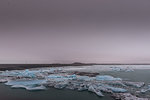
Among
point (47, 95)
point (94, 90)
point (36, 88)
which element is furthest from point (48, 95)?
point (94, 90)

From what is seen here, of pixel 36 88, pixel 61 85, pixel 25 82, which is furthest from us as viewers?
pixel 25 82

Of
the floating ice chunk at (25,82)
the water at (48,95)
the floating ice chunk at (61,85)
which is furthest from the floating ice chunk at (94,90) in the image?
the floating ice chunk at (25,82)

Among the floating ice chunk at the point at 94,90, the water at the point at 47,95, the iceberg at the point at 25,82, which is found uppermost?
the iceberg at the point at 25,82

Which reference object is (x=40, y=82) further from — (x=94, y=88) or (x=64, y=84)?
(x=94, y=88)

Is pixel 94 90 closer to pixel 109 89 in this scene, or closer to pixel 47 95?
pixel 109 89

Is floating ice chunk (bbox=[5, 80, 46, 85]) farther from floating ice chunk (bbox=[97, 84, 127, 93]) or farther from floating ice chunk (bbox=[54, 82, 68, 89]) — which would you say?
floating ice chunk (bbox=[97, 84, 127, 93])

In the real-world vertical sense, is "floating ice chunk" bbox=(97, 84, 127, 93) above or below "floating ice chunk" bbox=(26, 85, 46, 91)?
above

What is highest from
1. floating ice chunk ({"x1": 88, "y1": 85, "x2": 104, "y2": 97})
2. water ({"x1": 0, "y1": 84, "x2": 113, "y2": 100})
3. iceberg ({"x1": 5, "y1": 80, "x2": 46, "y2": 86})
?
iceberg ({"x1": 5, "y1": 80, "x2": 46, "y2": 86})

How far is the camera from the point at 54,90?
18.5ft

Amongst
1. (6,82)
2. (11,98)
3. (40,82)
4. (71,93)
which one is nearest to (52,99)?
(71,93)

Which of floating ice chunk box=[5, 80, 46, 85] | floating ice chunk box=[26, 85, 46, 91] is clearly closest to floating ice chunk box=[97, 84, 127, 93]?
A: floating ice chunk box=[26, 85, 46, 91]

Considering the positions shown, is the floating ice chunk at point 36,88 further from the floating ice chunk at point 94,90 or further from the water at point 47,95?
the floating ice chunk at point 94,90

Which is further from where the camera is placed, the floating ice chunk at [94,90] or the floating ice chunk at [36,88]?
the floating ice chunk at [36,88]

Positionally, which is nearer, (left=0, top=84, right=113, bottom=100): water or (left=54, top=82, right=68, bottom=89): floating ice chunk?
(left=0, top=84, right=113, bottom=100): water
